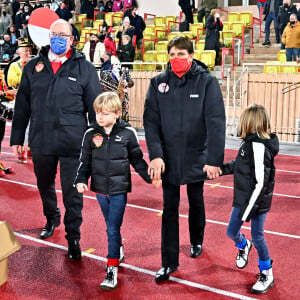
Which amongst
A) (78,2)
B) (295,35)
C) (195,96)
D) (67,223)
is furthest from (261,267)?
(78,2)

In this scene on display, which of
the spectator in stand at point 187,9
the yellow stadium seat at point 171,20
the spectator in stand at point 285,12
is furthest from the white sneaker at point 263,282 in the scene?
the yellow stadium seat at point 171,20

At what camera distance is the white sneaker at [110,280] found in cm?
382

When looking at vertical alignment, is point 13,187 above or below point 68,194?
below

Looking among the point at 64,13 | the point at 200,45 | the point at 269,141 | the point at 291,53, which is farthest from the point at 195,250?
the point at 64,13

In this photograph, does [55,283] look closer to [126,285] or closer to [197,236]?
[126,285]

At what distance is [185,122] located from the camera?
382 centimetres

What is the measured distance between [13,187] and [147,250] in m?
3.13

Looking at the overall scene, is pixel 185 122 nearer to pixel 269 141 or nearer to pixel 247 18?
pixel 269 141

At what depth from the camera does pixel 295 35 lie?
12.8 meters

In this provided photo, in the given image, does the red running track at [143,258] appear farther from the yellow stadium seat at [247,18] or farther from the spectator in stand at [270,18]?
the yellow stadium seat at [247,18]

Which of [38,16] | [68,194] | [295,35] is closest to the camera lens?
[68,194]

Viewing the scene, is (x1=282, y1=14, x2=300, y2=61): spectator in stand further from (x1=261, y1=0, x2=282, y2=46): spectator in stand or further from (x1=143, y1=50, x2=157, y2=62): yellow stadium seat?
A: (x1=143, y1=50, x2=157, y2=62): yellow stadium seat

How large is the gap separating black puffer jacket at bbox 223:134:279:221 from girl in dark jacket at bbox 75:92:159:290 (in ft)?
2.36

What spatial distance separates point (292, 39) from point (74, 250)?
10152 millimetres
